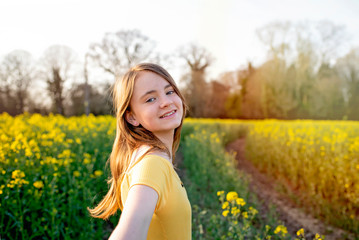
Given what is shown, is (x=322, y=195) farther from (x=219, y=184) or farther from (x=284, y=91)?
(x=284, y=91)

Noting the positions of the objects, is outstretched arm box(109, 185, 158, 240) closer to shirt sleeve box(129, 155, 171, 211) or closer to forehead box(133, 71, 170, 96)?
shirt sleeve box(129, 155, 171, 211)

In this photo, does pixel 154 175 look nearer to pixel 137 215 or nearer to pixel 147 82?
pixel 137 215

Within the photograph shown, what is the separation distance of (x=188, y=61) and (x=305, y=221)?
26.9 m

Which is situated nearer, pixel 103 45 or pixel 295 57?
pixel 103 45

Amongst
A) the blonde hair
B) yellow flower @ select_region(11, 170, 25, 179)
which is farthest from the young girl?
yellow flower @ select_region(11, 170, 25, 179)

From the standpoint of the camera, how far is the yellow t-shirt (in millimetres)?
889

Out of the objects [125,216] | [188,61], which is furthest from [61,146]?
[188,61]

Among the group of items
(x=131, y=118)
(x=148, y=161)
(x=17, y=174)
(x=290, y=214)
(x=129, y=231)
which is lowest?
(x=290, y=214)

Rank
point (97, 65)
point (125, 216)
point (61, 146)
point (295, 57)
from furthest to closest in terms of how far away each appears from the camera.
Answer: point (295, 57), point (97, 65), point (61, 146), point (125, 216)

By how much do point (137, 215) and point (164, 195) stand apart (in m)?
0.16

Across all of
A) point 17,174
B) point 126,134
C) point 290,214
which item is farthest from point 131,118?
point 290,214

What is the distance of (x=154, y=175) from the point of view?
89 centimetres

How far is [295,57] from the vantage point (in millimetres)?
26469

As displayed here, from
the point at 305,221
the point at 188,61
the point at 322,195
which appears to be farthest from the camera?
the point at 188,61
